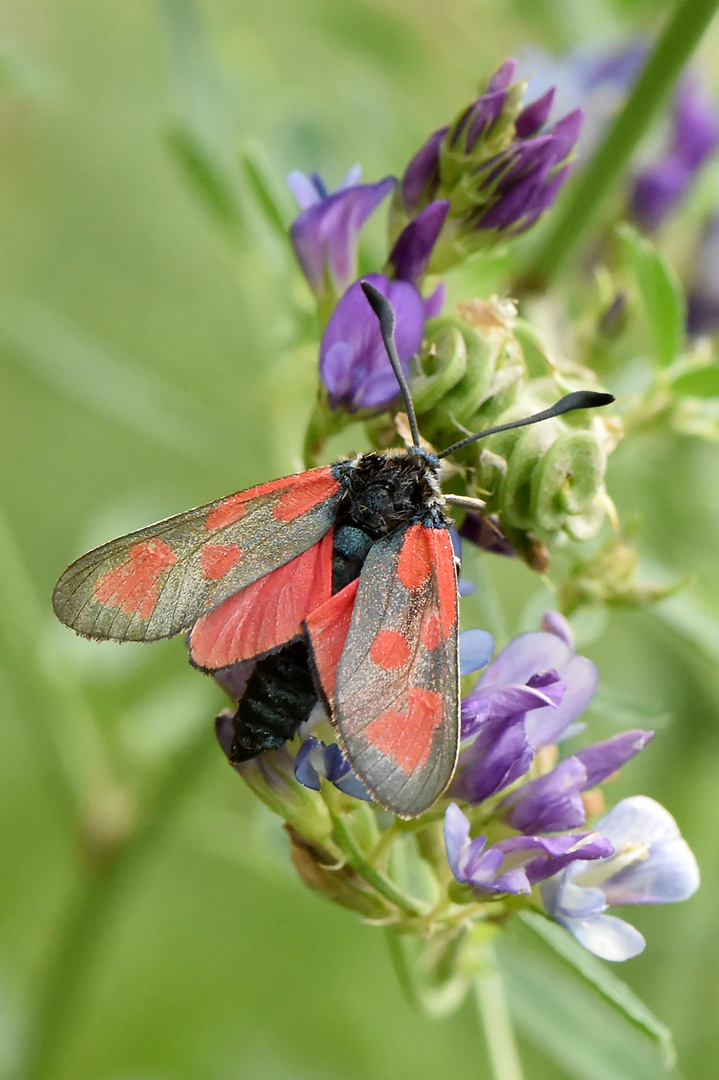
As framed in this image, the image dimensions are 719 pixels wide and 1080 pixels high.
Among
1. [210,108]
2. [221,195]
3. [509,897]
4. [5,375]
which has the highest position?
[5,375]

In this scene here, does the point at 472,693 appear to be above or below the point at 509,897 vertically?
above

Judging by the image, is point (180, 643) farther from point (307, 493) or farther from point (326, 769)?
point (326, 769)

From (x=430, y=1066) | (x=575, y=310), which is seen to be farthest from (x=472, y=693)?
(x=430, y=1066)

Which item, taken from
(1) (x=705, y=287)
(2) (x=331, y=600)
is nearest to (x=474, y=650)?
(2) (x=331, y=600)

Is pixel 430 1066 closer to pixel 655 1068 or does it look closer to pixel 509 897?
pixel 655 1068

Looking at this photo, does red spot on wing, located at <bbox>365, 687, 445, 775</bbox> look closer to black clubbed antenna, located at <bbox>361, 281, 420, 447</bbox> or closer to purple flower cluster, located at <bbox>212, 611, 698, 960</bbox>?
purple flower cluster, located at <bbox>212, 611, 698, 960</bbox>

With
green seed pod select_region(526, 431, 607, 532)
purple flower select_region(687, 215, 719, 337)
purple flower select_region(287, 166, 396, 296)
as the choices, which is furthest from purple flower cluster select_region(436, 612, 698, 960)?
purple flower select_region(687, 215, 719, 337)

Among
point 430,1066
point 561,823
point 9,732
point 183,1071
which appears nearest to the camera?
point 561,823

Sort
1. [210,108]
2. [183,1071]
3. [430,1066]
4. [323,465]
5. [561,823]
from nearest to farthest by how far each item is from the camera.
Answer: [561,823] → [323,465] → [210,108] → [183,1071] → [430,1066]
